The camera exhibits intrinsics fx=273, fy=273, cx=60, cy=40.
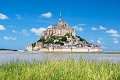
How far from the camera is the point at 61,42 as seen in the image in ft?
562

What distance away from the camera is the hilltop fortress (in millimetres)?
168488

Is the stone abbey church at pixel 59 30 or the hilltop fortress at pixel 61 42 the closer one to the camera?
the hilltop fortress at pixel 61 42

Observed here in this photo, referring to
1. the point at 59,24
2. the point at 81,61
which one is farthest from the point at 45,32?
the point at 81,61

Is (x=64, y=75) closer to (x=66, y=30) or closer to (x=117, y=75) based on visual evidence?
(x=117, y=75)

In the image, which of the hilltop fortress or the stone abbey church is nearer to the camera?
the hilltop fortress

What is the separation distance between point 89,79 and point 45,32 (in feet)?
552

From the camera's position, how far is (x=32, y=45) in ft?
613

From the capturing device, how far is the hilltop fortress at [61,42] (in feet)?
553

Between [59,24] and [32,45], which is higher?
[59,24]

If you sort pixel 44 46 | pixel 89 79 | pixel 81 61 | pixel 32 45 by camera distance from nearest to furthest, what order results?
pixel 89 79
pixel 81 61
pixel 44 46
pixel 32 45

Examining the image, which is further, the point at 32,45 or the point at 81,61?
the point at 32,45

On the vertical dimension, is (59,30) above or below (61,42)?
above

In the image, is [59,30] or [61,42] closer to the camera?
[61,42]

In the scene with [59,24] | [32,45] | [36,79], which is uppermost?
[59,24]
